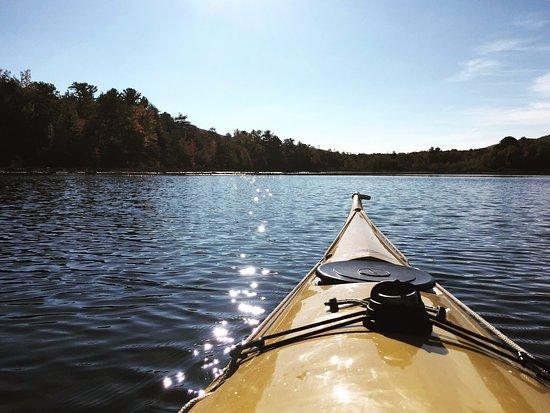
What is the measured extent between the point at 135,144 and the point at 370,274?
367ft

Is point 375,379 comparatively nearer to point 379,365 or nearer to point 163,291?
point 379,365

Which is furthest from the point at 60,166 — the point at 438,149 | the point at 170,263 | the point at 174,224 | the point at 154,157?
the point at 438,149

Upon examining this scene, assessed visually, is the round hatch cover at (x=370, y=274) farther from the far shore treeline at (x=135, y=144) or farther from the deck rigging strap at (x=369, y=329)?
the far shore treeline at (x=135, y=144)

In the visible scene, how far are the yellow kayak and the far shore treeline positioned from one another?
→ 9799 cm

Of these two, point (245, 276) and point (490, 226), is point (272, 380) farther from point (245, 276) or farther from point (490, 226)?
point (490, 226)

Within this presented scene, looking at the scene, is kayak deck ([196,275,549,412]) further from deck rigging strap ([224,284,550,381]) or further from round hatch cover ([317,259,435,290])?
round hatch cover ([317,259,435,290])

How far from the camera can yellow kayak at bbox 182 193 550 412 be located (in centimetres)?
240

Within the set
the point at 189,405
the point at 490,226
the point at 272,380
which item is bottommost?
the point at 490,226

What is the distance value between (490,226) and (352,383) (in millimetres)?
19645

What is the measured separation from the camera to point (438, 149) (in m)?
195

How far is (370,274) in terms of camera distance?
16.5 ft

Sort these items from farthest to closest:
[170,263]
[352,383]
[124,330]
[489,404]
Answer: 1. [170,263]
2. [124,330]
3. [352,383]
4. [489,404]

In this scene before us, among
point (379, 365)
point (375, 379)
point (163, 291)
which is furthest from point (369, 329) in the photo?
point (163, 291)

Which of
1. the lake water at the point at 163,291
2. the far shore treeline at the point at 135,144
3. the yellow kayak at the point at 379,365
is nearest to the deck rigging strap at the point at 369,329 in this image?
the yellow kayak at the point at 379,365
